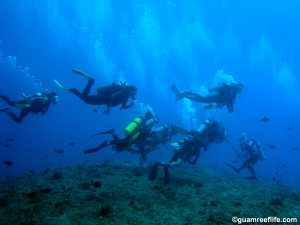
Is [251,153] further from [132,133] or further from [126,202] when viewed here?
[126,202]

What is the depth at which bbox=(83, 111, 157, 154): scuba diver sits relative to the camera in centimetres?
985

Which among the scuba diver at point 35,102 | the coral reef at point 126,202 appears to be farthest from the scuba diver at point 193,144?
the scuba diver at point 35,102

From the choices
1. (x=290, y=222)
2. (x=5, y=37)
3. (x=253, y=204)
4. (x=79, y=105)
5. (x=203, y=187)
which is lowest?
(x=290, y=222)

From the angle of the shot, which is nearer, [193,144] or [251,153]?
[193,144]

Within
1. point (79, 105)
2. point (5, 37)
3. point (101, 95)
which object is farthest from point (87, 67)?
point (101, 95)

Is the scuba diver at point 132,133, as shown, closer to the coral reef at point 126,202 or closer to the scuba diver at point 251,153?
the coral reef at point 126,202

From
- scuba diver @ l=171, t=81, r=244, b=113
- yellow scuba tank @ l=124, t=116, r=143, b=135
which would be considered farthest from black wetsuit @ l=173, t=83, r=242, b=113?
yellow scuba tank @ l=124, t=116, r=143, b=135

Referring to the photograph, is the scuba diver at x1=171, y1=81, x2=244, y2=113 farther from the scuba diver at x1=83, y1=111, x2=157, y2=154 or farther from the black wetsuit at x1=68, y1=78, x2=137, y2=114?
the black wetsuit at x1=68, y1=78, x2=137, y2=114

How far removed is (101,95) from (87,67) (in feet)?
430

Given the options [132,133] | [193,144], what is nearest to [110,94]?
[132,133]

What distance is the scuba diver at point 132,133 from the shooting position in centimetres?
985

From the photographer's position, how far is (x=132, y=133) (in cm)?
998

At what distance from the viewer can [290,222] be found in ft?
23.2

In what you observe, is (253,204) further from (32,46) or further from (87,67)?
(32,46)
